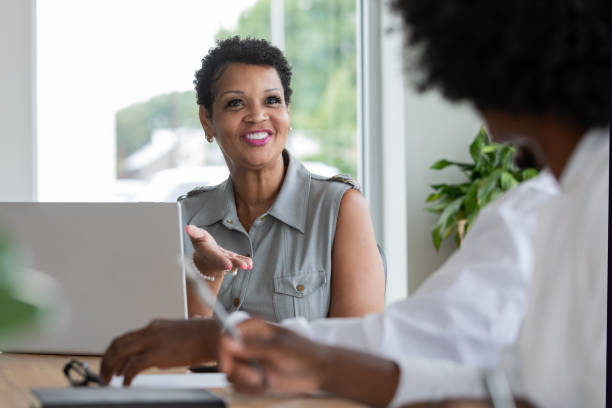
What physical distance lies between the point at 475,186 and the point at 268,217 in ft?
4.75

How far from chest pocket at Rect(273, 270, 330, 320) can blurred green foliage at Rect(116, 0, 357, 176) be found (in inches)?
89.6

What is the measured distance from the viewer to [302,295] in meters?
1.83

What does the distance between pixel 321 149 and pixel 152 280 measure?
2.79 m

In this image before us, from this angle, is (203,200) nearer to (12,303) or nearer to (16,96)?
(12,303)

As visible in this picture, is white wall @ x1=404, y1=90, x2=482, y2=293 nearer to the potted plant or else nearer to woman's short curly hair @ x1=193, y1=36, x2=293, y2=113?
the potted plant

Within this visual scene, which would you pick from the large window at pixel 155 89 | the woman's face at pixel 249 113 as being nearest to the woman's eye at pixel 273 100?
the woman's face at pixel 249 113

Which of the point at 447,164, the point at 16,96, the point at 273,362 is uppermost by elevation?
the point at 16,96

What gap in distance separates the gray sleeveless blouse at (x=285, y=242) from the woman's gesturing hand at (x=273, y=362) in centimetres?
97

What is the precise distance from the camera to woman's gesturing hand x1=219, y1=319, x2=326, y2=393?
0.81 meters

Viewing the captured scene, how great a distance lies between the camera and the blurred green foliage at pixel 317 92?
4105 mm

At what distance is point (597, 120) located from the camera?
0.77 meters

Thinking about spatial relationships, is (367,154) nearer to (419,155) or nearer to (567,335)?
(419,155)

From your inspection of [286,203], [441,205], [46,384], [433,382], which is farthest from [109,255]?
[441,205]

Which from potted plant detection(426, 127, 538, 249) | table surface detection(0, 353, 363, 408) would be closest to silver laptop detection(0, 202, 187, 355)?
table surface detection(0, 353, 363, 408)
